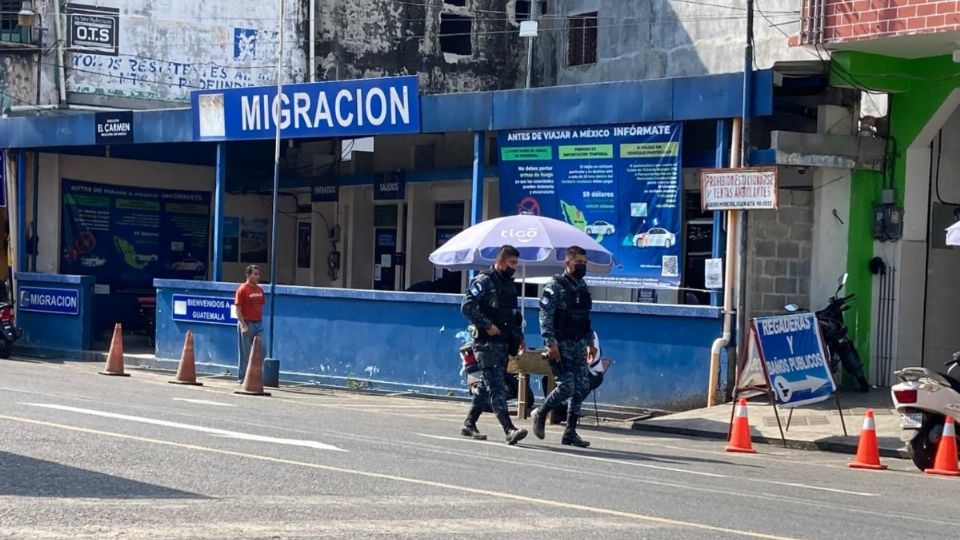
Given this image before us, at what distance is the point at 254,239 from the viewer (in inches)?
1206

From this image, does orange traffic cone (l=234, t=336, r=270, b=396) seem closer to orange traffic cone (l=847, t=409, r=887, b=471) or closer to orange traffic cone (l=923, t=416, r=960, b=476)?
orange traffic cone (l=847, t=409, r=887, b=471)

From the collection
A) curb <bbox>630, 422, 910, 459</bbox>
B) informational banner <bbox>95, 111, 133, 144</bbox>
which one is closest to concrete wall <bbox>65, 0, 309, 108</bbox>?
informational banner <bbox>95, 111, 133, 144</bbox>

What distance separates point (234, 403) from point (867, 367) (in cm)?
848

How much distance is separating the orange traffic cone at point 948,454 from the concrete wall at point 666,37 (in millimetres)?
14514

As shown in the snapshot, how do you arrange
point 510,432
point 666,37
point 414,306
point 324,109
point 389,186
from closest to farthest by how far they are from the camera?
1. point 510,432
2. point 414,306
3. point 324,109
4. point 389,186
5. point 666,37

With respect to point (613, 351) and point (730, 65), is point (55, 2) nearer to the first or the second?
point (730, 65)

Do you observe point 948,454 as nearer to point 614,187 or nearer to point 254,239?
point 614,187

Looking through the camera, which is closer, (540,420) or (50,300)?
(540,420)

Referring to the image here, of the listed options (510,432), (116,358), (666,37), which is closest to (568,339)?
(510,432)

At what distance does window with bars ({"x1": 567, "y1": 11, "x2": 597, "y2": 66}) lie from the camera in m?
31.9

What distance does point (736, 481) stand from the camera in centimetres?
1144

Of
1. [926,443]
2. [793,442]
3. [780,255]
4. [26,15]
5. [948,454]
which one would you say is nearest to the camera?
[948,454]

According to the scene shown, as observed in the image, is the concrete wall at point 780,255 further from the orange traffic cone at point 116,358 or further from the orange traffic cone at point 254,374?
the orange traffic cone at point 116,358

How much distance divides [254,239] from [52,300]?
5.43 meters
